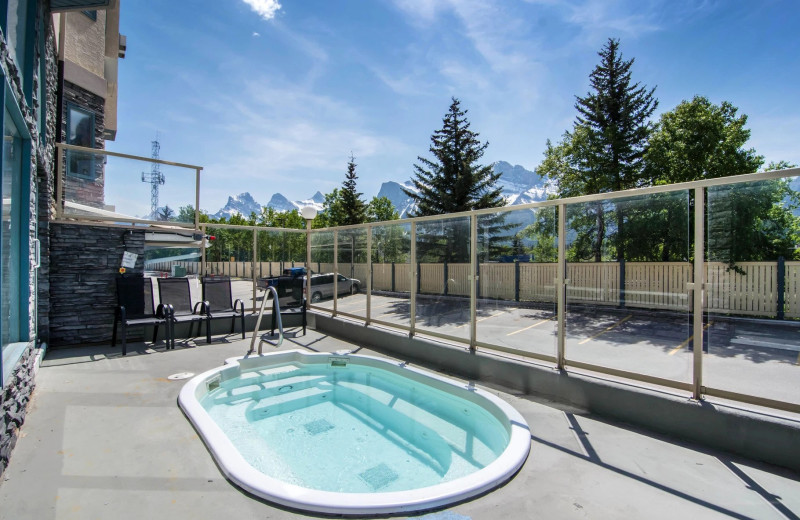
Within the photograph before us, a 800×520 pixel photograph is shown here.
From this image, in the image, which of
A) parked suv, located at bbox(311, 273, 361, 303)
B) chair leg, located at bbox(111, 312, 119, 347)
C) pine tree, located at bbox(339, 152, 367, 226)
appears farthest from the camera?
pine tree, located at bbox(339, 152, 367, 226)

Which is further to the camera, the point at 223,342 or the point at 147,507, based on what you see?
the point at 223,342

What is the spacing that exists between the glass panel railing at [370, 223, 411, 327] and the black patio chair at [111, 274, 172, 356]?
322 centimetres

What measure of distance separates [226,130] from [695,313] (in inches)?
510

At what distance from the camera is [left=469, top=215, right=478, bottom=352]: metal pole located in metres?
5.07

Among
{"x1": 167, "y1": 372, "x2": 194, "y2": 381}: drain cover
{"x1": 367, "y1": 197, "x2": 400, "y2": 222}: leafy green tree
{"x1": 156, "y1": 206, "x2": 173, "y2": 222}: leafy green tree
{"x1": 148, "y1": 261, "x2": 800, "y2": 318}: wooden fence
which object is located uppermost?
{"x1": 367, "y1": 197, "x2": 400, "y2": 222}: leafy green tree

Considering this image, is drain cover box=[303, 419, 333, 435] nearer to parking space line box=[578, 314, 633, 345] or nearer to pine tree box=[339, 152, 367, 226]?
parking space line box=[578, 314, 633, 345]

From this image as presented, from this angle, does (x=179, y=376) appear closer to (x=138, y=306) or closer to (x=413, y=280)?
(x=138, y=306)

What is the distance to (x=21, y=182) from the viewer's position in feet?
12.2

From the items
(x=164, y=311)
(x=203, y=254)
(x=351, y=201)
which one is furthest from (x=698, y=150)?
(x=351, y=201)

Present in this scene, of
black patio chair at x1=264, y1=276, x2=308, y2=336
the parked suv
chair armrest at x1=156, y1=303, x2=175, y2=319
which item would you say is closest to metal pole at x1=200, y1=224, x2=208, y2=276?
chair armrest at x1=156, y1=303, x2=175, y2=319

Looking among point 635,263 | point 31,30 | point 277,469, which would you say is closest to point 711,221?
point 635,263

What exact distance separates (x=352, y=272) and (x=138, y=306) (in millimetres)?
3431

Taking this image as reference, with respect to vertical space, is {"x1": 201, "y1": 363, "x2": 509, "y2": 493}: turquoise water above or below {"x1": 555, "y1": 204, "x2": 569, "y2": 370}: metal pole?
below

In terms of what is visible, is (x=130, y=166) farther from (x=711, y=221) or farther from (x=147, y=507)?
(x=711, y=221)
